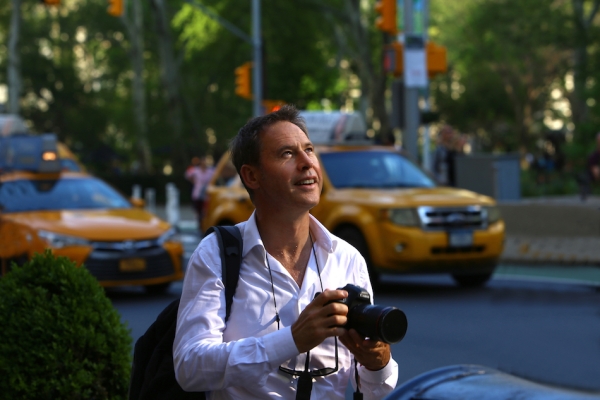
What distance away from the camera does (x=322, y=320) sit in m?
2.59

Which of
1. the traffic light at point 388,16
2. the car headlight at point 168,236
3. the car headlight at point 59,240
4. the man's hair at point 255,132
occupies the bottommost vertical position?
the car headlight at point 168,236

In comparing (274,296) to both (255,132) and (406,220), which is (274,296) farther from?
(406,220)

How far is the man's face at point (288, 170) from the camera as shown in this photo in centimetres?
292

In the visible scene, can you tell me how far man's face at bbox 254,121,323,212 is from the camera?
115 inches

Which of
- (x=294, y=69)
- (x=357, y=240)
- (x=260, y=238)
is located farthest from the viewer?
(x=294, y=69)

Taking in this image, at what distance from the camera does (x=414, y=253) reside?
36.7ft

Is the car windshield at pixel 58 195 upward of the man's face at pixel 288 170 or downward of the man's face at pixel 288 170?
downward

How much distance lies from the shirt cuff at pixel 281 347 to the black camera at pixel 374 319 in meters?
0.17

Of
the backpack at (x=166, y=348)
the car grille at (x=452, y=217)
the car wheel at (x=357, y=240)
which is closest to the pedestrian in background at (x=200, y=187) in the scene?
the car wheel at (x=357, y=240)

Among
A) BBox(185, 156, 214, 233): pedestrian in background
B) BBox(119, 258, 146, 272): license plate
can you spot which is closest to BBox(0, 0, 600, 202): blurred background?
BBox(185, 156, 214, 233): pedestrian in background

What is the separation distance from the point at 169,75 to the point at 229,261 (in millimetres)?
36156

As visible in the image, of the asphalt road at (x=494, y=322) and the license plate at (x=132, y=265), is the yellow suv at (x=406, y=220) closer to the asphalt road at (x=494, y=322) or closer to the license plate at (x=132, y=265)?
the asphalt road at (x=494, y=322)

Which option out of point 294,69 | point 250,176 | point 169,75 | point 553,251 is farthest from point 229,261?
point 294,69

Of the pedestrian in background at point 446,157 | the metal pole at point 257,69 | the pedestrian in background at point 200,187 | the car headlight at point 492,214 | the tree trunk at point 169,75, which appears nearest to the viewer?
the car headlight at point 492,214
